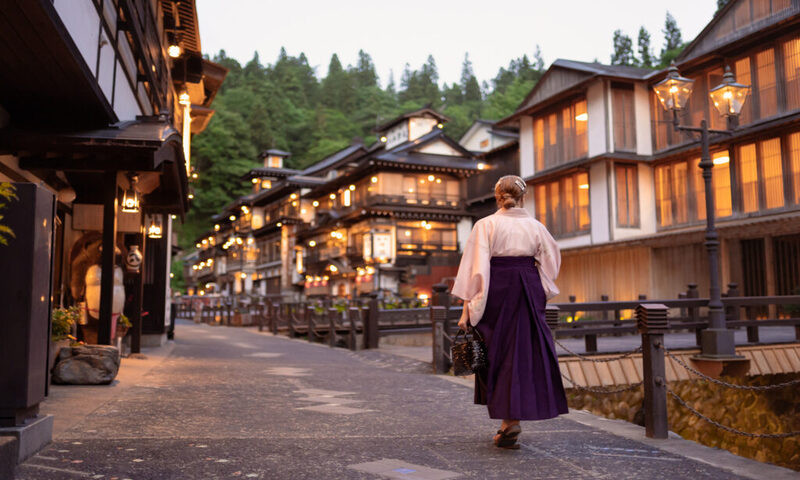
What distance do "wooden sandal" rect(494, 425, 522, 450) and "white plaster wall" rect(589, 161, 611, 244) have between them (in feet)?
77.2

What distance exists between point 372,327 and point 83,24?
12.0 metres

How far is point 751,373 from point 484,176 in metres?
30.3

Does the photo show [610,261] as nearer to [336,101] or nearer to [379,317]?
[379,317]

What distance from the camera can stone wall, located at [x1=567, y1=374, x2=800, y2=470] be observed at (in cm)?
1039

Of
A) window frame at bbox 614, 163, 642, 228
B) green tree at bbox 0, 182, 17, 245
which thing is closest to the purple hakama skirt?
green tree at bbox 0, 182, 17, 245

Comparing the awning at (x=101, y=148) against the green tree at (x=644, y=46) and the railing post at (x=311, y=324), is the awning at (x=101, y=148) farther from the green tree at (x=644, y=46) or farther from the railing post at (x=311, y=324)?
the green tree at (x=644, y=46)

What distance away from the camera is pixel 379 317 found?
62.7ft

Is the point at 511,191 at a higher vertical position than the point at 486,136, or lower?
lower

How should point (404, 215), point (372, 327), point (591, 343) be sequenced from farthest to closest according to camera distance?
point (404, 215), point (372, 327), point (591, 343)

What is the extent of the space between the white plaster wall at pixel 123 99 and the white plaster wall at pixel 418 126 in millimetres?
35528

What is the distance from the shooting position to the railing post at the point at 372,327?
17656 mm

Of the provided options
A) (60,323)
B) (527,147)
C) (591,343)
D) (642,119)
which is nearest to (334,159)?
(527,147)

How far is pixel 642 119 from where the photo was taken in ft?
90.7

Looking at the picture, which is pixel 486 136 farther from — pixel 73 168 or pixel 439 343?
pixel 73 168
